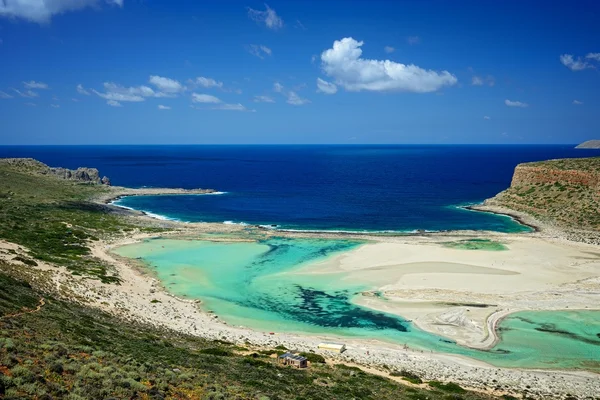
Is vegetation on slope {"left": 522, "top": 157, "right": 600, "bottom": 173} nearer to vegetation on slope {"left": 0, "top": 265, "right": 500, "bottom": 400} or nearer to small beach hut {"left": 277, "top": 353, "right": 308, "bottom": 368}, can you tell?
vegetation on slope {"left": 0, "top": 265, "right": 500, "bottom": 400}

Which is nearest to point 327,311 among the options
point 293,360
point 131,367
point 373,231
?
point 293,360

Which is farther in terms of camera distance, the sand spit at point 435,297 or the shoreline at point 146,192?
the shoreline at point 146,192

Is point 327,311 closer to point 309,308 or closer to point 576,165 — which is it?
point 309,308

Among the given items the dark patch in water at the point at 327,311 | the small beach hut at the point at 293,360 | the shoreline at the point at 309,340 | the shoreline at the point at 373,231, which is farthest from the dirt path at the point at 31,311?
the shoreline at the point at 373,231

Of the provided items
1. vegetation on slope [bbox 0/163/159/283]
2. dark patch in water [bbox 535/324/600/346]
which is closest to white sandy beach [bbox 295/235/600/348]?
dark patch in water [bbox 535/324/600/346]

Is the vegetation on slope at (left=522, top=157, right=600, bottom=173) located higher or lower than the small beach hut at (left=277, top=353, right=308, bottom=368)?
higher

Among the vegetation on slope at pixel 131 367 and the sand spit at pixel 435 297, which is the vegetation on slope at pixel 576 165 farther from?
the vegetation on slope at pixel 131 367

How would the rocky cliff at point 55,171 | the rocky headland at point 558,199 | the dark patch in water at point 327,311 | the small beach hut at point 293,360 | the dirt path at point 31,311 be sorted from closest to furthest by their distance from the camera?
the dirt path at point 31,311, the small beach hut at point 293,360, the dark patch in water at point 327,311, the rocky headland at point 558,199, the rocky cliff at point 55,171
